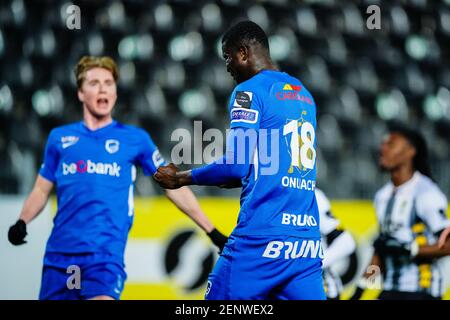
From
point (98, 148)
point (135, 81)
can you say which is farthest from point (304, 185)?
point (135, 81)

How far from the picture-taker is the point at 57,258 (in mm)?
4355

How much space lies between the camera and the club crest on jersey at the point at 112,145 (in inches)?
176

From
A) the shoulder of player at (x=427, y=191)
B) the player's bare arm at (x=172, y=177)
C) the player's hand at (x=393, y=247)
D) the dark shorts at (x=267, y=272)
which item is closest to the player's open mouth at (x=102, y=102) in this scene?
the player's bare arm at (x=172, y=177)

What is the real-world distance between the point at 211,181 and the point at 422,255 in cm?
218

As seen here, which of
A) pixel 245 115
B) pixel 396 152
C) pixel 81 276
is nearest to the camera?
pixel 245 115

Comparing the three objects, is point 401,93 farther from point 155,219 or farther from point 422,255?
point 422,255

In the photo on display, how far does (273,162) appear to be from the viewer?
312 cm

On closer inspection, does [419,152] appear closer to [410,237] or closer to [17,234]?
[410,237]

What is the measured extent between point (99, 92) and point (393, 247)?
2.18m

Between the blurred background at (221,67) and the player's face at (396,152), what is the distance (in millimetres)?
1692

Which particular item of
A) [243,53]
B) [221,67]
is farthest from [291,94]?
[221,67]

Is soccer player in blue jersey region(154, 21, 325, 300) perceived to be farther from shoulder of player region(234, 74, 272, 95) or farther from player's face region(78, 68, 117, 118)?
player's face region(78, 68, 117, 118)

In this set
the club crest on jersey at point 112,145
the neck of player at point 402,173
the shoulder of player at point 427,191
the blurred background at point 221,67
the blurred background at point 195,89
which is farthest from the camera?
the blurred background at point 221,67

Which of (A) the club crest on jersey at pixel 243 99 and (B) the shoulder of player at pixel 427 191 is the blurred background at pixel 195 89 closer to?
(B) the shoulder of player at pixel 427 191
